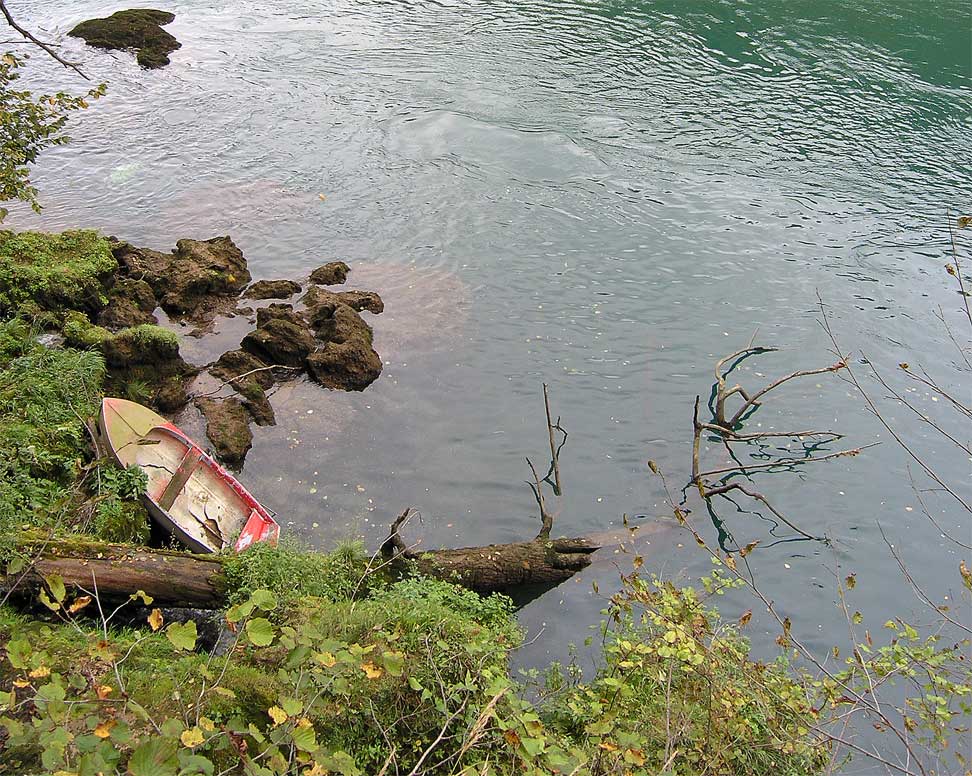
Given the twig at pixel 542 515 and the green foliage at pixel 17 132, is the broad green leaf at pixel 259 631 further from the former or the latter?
the green foliage at pixel 17 132

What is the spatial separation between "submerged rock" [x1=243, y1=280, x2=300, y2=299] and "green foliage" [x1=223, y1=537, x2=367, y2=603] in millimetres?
8694

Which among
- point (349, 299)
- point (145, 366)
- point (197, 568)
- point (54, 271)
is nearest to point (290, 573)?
point (197, 568)

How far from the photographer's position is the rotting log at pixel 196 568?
9875 millimetres

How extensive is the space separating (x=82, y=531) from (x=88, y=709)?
5.37 m

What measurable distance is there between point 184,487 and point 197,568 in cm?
275

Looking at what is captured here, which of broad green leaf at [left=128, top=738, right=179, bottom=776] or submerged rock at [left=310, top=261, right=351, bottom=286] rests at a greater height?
broad green leaf at [left=128, top=738, right=179, bottom=776]

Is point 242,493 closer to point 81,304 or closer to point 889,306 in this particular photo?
point 81,304

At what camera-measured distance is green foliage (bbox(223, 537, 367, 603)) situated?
1060cm

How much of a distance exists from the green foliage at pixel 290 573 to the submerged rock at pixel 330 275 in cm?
923

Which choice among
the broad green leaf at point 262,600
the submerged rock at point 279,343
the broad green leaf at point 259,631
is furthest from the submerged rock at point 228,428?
the broad green leaf at point 259,631

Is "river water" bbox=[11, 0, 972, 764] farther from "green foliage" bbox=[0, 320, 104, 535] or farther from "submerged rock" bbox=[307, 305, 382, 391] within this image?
"green foliage" bbox=[0, 320, 104, 535]

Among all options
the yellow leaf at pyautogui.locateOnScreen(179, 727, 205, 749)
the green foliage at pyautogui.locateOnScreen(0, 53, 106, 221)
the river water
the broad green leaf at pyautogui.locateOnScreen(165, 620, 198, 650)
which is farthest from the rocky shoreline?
the yellow leaf at pyautogui.locateOnScreen(179, 727, 205, 749)

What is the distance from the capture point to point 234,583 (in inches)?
421

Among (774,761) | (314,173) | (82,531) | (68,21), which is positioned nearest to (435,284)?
(314,173)
